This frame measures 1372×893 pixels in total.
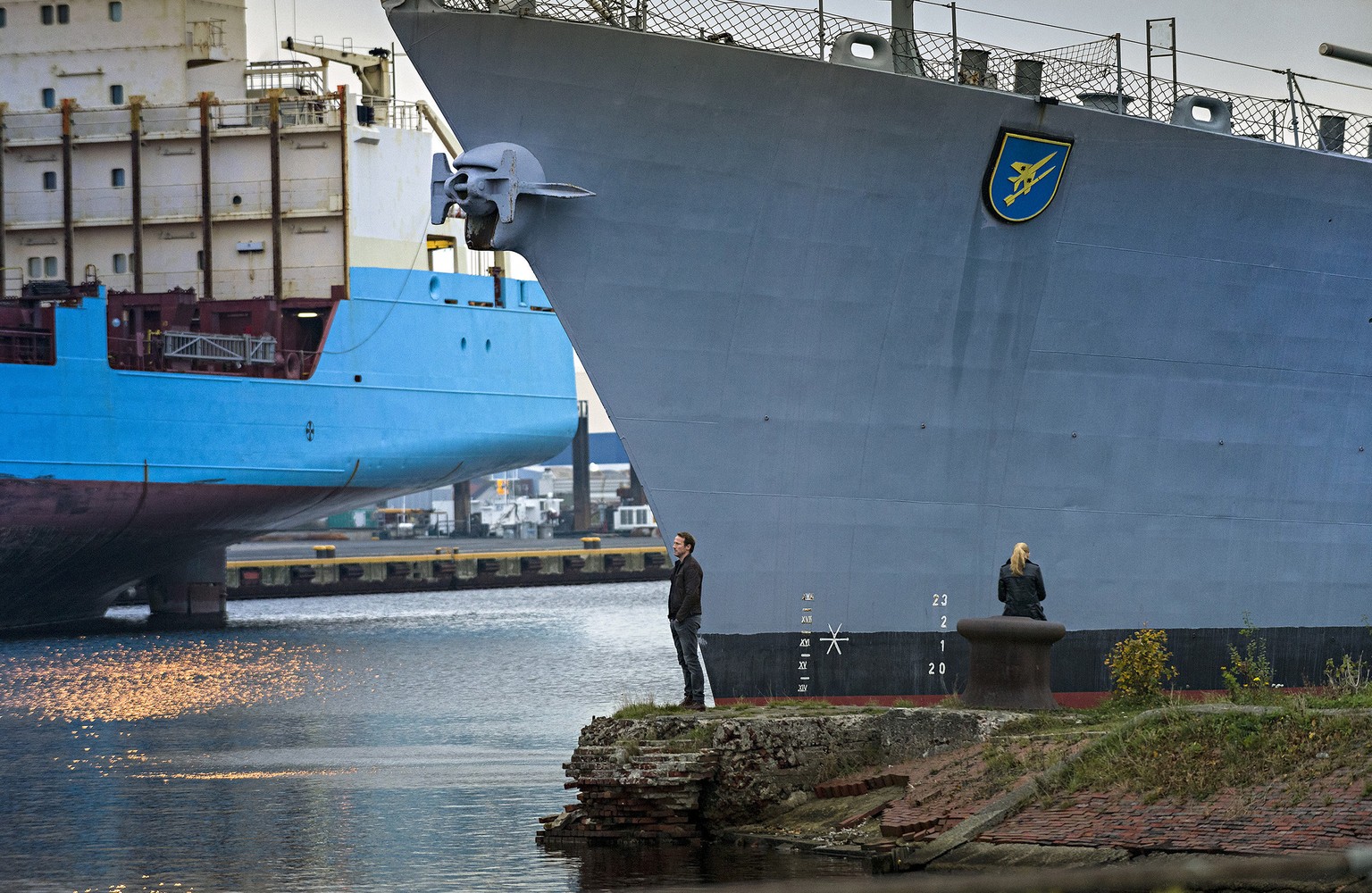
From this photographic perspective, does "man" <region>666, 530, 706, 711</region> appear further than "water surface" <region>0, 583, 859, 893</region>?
Yes

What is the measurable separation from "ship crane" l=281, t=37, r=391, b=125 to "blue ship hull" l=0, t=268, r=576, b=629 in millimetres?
4485

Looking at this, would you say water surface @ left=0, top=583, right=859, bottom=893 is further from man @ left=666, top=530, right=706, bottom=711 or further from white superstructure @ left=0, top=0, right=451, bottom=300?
white superstructure @ left=0, top=0, right=451, bottom=300

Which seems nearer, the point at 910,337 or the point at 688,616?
the point at 688,616

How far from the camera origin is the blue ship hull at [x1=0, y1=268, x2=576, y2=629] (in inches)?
1270

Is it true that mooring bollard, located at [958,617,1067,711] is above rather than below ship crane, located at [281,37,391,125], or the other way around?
below

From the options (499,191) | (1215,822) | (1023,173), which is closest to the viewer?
(1215,822)

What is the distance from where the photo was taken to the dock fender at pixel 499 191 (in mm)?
13266

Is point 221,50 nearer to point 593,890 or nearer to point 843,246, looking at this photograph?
point 843,246

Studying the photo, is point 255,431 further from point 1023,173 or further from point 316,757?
point 1023,173

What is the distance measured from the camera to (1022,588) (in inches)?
450

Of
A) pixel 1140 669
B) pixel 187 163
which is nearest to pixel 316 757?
pixel 1140 669

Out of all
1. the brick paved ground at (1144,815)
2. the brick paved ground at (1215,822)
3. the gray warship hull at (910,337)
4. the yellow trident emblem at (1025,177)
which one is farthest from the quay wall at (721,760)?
Answer: the yellow trident emblem at (1025,177)

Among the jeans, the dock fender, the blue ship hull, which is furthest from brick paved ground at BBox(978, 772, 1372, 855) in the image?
the blue ship hull

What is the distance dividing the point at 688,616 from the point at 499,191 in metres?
4.03
